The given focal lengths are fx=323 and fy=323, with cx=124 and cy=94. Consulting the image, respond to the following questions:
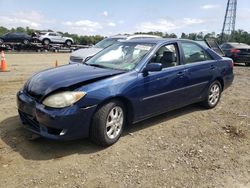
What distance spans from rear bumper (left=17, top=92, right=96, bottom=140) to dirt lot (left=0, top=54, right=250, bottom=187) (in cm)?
28

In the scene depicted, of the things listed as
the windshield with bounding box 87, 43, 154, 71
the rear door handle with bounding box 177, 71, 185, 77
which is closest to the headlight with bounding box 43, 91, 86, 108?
the windshield with bounding box 87, 43, 154, 71

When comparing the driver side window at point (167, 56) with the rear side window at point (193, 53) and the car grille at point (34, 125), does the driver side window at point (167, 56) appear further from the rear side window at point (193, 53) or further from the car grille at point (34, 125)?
the car grille at point (34, 125)

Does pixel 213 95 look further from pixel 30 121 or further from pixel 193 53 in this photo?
pixel 30 121

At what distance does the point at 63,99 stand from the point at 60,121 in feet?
0.96

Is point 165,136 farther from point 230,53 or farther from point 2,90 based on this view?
point 230,53

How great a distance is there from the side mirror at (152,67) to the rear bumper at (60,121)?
1.22 metres

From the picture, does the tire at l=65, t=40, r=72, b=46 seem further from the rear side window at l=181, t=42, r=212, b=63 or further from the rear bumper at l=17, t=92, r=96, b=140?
the rear bumper at l=17, t=92, r=96, b=140

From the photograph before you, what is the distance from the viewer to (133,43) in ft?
19.1

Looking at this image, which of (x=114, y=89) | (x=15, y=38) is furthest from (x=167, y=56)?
(x=15, y=38)

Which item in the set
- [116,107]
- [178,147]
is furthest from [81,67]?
[178,147]

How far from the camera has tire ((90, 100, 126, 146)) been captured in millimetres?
4414

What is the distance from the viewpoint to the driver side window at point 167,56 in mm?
5531

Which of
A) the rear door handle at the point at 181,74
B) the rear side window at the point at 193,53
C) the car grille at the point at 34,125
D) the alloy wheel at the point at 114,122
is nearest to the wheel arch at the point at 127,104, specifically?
the alloy wheel at the point at 114,122

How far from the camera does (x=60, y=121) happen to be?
4.13 metres
